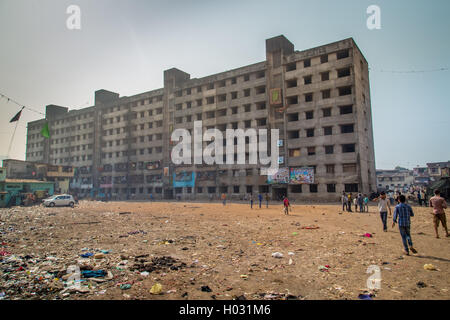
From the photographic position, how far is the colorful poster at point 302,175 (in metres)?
36.6

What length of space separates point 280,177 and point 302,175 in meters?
3.26

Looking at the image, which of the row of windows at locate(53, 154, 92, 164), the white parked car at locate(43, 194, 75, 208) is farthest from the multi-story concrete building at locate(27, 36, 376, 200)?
the white parked car at locate(43, 194, 75, 208)

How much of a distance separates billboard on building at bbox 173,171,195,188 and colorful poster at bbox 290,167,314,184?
18.7m

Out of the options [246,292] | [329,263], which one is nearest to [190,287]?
[246,292]

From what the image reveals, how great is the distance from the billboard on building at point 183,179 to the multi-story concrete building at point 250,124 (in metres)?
0.19

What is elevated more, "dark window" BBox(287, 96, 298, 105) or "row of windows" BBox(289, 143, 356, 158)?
"dark window" BBox(287, 96, 298, 105)

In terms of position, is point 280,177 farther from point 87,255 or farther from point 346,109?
point 87,255

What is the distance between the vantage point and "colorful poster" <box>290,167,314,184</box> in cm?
3659

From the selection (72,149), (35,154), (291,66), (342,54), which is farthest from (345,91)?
(35,154)

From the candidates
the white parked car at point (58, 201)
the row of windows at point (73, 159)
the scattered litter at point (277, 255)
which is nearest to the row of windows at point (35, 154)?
the row of windows at point (73, 159)

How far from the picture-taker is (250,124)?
43.6 m

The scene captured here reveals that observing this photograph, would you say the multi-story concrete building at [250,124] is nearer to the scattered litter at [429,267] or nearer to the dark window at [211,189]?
the dark window at [211,189]

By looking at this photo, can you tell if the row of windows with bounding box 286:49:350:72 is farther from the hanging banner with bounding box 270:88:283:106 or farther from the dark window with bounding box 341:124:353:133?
the dark window with bounding box 341:124:353:133
